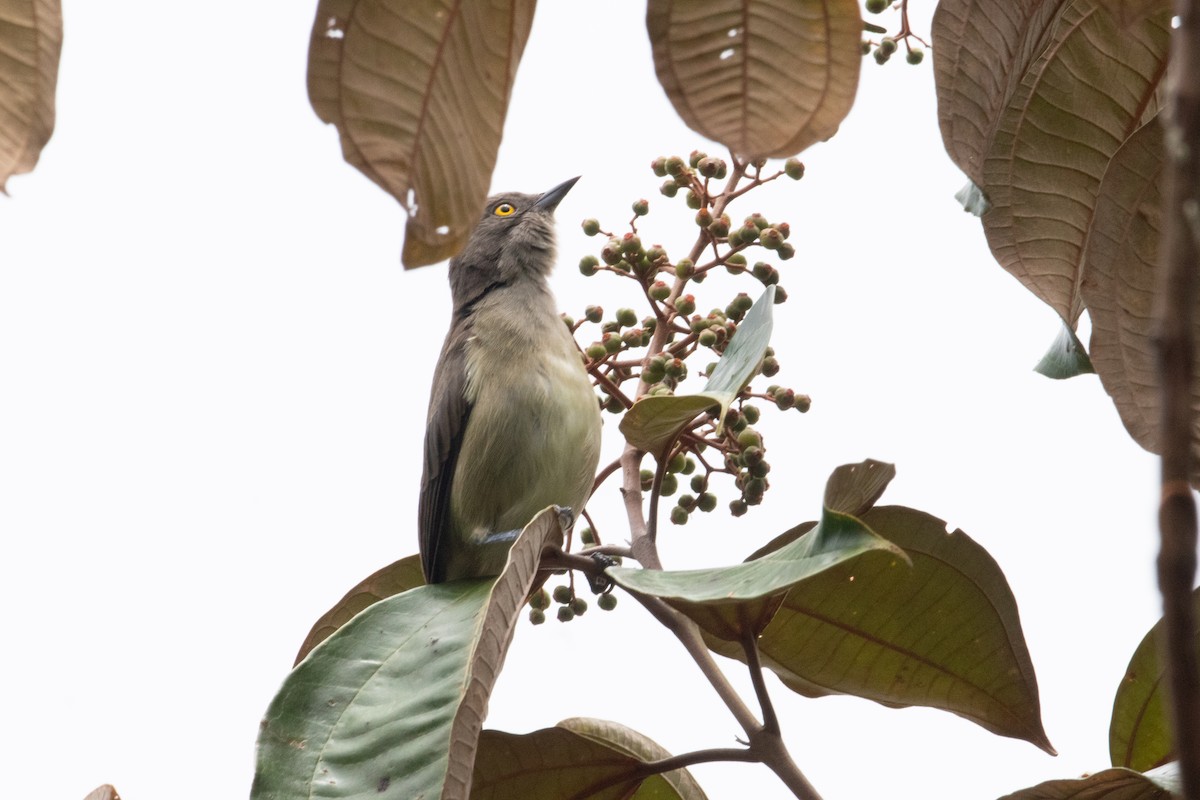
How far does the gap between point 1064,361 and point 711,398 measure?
2.52ft

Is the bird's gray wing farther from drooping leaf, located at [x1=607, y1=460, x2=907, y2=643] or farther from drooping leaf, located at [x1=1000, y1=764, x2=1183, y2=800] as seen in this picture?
drooping leaf, located at [x1=1000, y1=764, x2=1183, y2=800]

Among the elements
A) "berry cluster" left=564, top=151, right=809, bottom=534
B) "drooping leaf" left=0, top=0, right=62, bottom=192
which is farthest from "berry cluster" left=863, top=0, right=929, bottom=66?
"drooping leaf" left=0, top=0, right=62, bottom=192

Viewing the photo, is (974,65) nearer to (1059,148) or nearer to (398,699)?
(1059,148)

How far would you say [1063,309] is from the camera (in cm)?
198

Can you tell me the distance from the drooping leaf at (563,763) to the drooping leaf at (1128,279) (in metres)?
1.01

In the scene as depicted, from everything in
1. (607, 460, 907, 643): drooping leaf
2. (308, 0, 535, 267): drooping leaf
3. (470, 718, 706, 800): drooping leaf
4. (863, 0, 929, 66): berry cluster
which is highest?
(863, 0, 929, 66): berry cluster

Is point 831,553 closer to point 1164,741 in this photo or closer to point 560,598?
point 1164,741

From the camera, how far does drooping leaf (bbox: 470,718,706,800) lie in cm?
207

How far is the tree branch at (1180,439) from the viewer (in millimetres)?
550

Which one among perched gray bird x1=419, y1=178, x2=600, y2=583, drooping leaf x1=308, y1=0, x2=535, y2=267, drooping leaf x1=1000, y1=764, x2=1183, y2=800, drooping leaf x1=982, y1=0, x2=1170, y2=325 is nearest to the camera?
drooping leaf x1=308, y1=0, x2=535, y2=267

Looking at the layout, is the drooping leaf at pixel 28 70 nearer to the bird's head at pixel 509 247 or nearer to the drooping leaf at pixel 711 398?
the drooping leaf at pixel 711 398

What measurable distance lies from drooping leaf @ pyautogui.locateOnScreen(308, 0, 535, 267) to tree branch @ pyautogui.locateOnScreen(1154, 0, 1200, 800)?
2.97 feet

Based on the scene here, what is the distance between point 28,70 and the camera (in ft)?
4.57

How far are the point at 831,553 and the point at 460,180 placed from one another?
2.07 ft
